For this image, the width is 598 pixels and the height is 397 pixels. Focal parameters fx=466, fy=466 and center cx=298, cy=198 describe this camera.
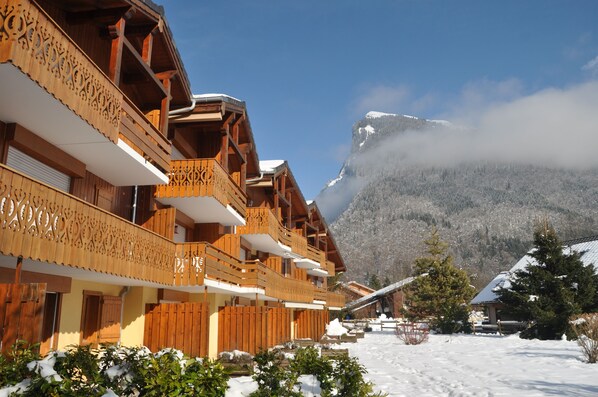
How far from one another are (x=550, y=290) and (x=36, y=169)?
30.6m

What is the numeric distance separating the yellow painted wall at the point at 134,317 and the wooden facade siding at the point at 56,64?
557cm

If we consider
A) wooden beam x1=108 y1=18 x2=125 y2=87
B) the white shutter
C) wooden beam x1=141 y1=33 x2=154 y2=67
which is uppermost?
wooden beam x1=141 y1=33 x2=154 y2=67

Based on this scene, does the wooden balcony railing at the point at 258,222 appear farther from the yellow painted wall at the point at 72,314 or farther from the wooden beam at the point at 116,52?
the wooden beam at the point at 116,52

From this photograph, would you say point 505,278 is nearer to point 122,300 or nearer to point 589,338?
point 589,338

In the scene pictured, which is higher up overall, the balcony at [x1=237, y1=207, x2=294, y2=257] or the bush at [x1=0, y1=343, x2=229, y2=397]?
the balcony at [x1=237, y1=207, x2=294, y2=257]

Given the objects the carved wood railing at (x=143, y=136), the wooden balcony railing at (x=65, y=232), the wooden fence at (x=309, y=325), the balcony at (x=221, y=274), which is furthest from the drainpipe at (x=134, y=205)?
the wooden fence at (x=309, y=325)

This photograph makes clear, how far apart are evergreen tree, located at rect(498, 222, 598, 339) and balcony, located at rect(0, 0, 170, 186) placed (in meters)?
26.8

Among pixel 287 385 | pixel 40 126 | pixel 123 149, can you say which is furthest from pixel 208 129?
pixel 287 385

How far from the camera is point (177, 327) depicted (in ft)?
47.1

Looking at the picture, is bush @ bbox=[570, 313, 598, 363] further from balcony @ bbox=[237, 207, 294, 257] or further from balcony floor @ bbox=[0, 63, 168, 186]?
balcony floor @ bbox=[0, 63, 168, 186]

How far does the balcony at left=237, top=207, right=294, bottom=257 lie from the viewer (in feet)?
75.6

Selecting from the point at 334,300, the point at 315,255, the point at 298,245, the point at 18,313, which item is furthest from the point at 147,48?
the point at 334,300

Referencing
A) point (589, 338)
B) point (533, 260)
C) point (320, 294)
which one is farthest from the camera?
point (533, 260)

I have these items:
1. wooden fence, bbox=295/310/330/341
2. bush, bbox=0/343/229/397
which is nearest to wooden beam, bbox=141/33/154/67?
bush, bbox=0/343/229/397
